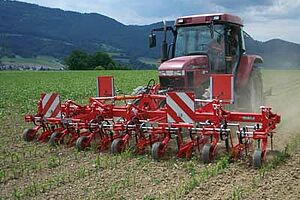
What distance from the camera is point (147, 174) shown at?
19.2 ft

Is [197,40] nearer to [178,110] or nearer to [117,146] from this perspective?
[178,110]

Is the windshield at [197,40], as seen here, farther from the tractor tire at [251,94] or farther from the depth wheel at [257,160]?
the depth wheel at [257,160]

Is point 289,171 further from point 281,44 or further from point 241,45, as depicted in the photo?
point 281,44

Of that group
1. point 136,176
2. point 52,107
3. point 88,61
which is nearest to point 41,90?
point 52,107

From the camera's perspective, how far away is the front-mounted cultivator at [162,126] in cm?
646

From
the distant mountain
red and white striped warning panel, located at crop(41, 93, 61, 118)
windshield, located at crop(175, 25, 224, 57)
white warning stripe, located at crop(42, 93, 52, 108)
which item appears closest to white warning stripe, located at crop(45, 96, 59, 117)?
red and white striped warning panel, located at crop(41, 93, 61, 118)

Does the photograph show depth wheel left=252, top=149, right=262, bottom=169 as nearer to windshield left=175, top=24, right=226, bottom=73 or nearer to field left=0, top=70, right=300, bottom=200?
field left=0, top=70, right=300, bottom=200

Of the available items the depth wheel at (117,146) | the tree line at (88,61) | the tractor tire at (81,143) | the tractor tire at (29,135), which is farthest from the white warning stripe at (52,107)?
the tree line at (88,61)

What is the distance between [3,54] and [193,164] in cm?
10822

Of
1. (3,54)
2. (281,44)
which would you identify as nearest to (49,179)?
(281,44)

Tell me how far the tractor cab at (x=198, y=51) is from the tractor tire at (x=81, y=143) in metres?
2.42

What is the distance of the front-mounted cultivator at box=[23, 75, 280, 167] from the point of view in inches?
254

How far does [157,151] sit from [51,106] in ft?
8.56

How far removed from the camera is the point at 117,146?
6.98 meters
